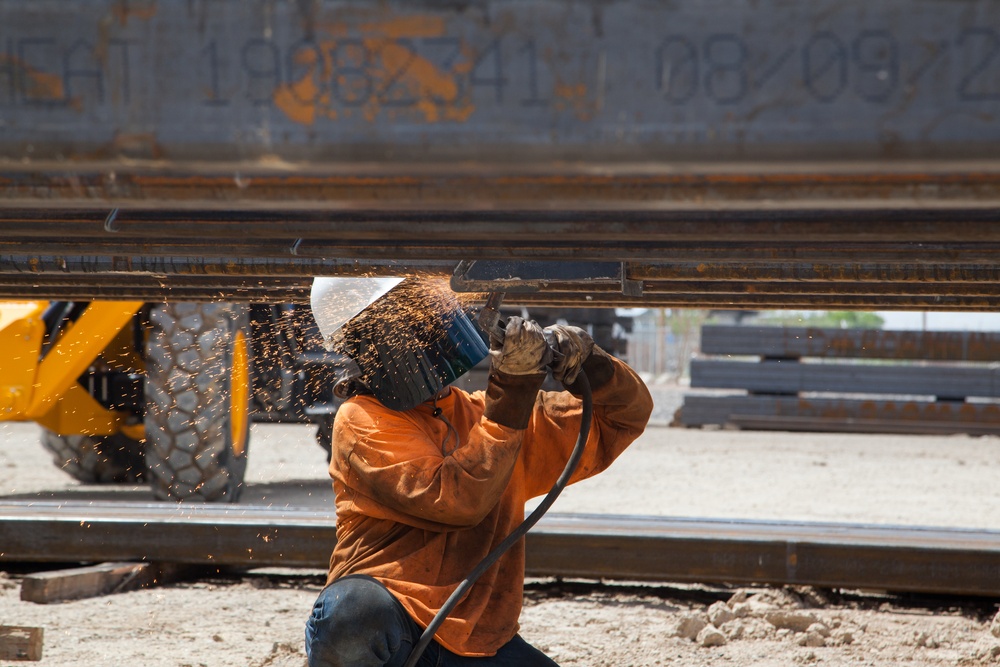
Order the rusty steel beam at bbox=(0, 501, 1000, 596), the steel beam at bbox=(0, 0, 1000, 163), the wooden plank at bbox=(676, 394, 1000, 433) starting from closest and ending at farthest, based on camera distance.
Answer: the steel beam at bbox=(0, 0, 1000, 163) < the rusty steel beam at bbox=(0, 501, 1000, 596) < the wooden plank at bbox=(676, 394, 1000, 433)

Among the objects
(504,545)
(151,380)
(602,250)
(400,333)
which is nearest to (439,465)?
(504,545)

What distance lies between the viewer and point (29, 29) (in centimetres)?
112

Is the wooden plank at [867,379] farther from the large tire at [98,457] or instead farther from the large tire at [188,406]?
the large tire at [188,406]

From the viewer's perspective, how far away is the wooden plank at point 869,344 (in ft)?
36.2

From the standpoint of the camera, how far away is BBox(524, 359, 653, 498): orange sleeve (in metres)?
2.56

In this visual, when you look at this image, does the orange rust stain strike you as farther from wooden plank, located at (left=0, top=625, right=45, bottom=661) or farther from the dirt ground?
the dirt ground

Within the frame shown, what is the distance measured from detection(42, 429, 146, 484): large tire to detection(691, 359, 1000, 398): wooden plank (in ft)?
23.9

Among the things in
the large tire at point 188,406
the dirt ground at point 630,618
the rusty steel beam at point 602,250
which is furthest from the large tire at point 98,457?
the rusty steel beam at point 602,250

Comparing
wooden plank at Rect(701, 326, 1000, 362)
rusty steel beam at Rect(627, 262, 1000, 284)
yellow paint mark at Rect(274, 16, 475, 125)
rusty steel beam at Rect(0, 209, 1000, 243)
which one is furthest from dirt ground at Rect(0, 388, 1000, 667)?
wooden plank at Rect(701, 326, 1000, 362)

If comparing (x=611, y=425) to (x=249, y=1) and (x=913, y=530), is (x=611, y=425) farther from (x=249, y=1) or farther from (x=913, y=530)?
(x=913, y=530)

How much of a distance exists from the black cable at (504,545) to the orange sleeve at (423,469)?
0.39 feet

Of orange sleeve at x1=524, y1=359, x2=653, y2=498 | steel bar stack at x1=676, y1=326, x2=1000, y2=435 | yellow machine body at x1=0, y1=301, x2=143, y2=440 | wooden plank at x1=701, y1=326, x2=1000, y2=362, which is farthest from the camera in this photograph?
steel bar stack at x1=676, y1=326, x2=1000, y2=435

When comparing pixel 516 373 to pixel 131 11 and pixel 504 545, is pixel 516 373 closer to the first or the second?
pixel 504 545

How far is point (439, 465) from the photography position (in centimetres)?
222
